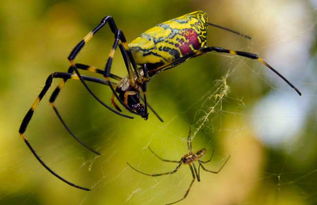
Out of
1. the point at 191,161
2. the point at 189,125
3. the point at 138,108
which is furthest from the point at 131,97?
the point at 191,161

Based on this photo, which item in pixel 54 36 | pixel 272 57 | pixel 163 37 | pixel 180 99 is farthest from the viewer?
pixel 54 36

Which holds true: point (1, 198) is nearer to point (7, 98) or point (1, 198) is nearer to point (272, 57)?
point (7, 98)

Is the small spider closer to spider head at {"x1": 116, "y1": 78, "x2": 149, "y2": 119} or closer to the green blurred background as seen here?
the green blurred background

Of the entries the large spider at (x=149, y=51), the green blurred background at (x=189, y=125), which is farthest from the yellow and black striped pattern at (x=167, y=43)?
the green blurred background at (x=189, y=125)

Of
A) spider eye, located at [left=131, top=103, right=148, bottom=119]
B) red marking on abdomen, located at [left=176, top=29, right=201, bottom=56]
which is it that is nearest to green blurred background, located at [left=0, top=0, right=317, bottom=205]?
spider eye, located at [left=131, top=103, right=148, bottom=119]

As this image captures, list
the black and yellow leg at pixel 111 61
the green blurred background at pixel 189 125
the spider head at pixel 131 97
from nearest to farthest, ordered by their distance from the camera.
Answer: the black and yellow leg at pixel 111 61 → the spider head at pixel 131 97 → the green blurred background at pixel 189 125

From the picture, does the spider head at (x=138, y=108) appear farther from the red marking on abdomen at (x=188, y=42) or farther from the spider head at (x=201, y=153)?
the spider head at (x=201, y=153)

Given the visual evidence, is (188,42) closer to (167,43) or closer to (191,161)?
(167,43)

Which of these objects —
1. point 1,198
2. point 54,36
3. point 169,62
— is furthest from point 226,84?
point 1,198
